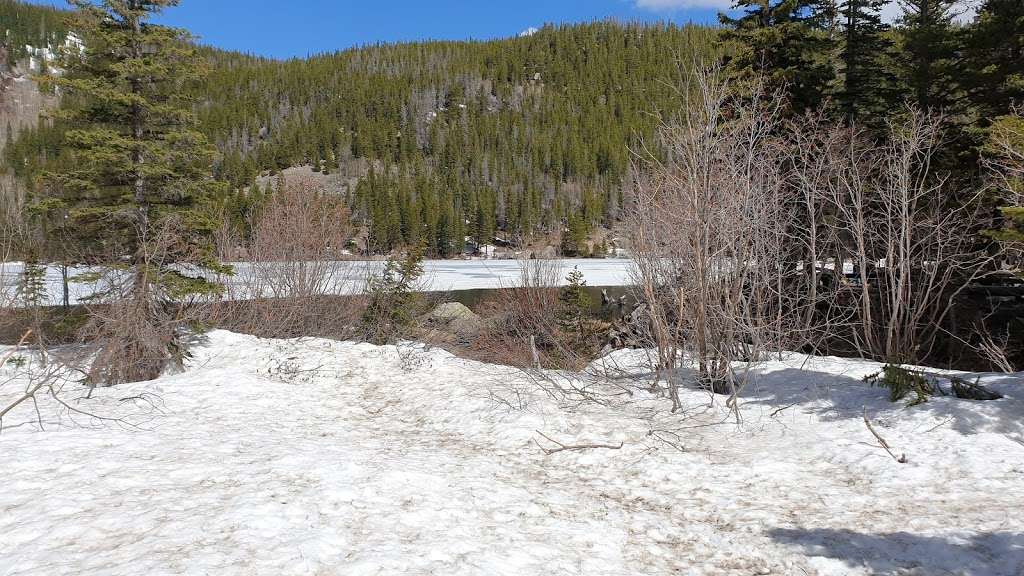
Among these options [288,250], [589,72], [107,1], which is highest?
[589,72]

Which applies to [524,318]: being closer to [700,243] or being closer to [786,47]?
[786,47]

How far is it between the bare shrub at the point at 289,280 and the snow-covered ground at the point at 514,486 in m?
8.89

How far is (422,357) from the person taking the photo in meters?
15.1

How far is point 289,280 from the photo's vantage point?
70.4 ft

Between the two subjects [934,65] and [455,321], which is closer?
[934,65]

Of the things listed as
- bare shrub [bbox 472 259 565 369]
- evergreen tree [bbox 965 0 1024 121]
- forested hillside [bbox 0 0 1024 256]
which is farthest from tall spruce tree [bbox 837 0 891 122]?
bare shrub [bbox 472 259 565 369]

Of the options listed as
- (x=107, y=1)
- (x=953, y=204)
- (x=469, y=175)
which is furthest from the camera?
(x=469, y=175)

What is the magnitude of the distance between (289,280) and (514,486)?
16363 mm

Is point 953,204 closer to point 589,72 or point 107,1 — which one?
point 107,1

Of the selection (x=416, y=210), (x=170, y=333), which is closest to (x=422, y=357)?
(x=170, y=333)

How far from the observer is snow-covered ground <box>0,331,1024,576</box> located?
532cm

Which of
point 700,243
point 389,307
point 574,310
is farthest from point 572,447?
point 389,307

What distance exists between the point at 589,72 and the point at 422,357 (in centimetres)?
16516

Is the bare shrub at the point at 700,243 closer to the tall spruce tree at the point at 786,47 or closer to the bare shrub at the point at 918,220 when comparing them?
the bare shrub at the point at 918,220
